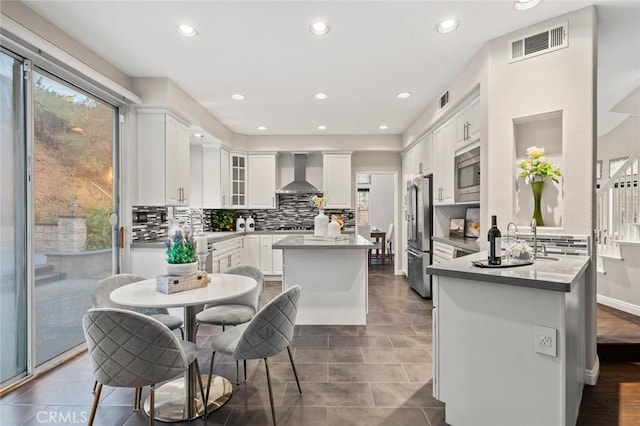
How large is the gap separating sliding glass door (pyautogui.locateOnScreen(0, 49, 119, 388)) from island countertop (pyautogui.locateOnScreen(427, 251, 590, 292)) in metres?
2.89

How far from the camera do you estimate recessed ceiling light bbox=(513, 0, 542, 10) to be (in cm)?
235

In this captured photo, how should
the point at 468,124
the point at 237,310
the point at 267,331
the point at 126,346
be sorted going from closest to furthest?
the point at 126,346 → the point at 267,331 → the point at 237,310 → the point at 468,124

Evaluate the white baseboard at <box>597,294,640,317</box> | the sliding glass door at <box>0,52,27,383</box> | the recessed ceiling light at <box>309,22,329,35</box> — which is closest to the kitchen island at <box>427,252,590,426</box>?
the recessed ceiling light at <box>309,22,329,35</box>

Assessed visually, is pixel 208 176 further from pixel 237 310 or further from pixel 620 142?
pixel 620 142

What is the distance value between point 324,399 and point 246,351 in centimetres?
A: 73

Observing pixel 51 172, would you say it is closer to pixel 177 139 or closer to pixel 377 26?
pixel 177 139

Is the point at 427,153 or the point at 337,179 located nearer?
the point at 427,153

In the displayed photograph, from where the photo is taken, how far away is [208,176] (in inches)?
232

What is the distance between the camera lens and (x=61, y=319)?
9.43 feet

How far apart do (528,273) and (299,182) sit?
5.08m

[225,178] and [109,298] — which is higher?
[225,178]

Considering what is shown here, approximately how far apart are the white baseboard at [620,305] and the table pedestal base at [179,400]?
4255mm

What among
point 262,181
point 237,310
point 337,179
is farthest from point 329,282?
point 262,181

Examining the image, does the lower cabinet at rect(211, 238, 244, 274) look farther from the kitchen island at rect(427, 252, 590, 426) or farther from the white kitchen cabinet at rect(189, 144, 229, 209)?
the kitchen island at rect(427, 252, 590, 426)
